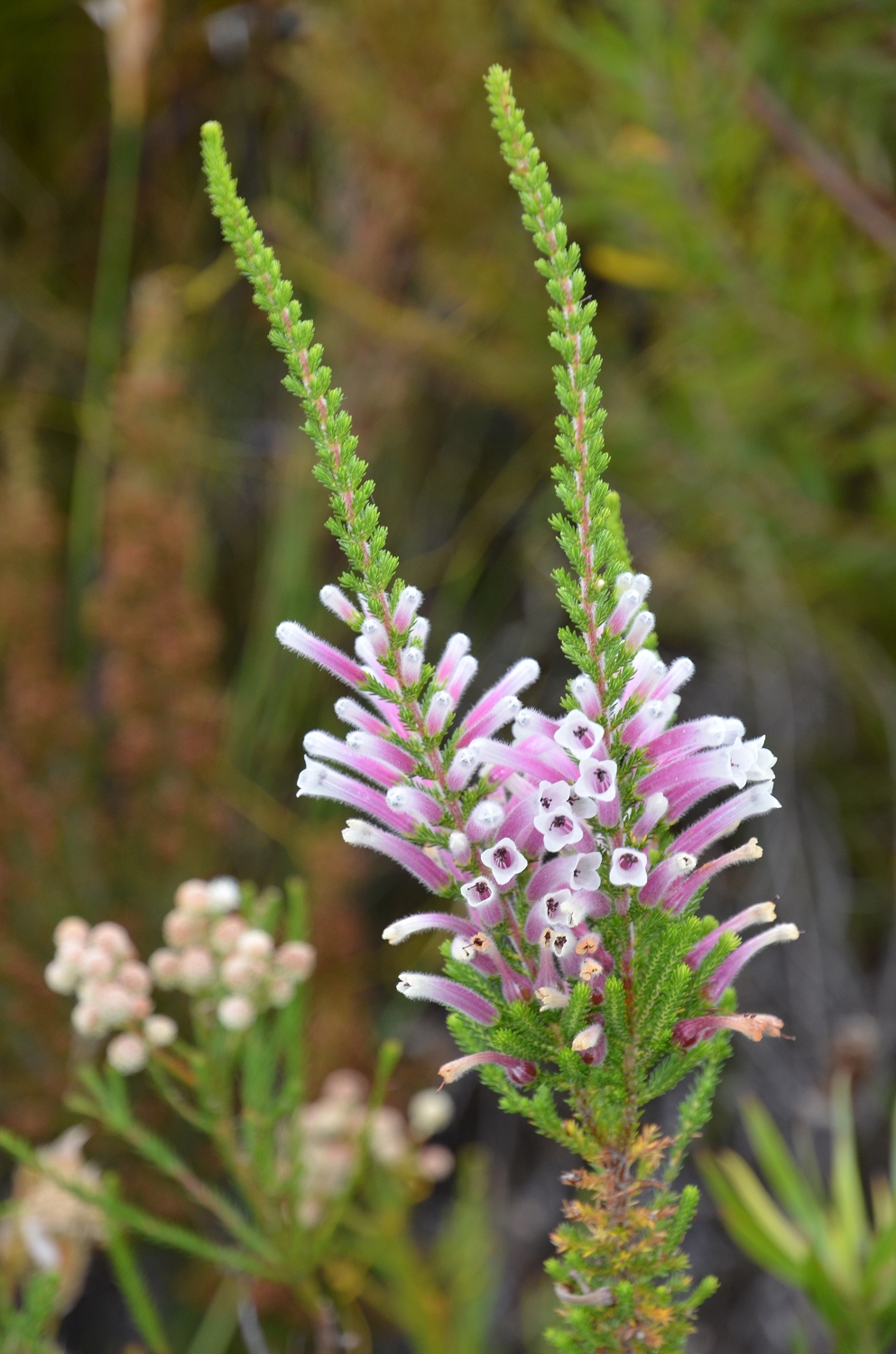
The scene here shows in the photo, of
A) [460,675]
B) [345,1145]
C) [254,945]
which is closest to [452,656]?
[460,675]

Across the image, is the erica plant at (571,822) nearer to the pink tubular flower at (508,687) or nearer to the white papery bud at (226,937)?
the pink tubular flower at (508,687)

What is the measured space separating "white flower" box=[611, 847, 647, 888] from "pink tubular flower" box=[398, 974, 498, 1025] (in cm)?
9

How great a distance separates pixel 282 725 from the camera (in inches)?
55.9

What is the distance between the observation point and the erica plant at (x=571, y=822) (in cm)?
39

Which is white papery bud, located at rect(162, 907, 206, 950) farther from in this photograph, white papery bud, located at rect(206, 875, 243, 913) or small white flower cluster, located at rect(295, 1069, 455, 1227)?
small white flower cluster, located at rect(295, 1069, 455, 1227)

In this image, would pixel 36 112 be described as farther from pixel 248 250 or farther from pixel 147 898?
pixel 248 250

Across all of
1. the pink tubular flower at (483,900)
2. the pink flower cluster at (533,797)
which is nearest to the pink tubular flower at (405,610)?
the pink flower cluster at (533,797)

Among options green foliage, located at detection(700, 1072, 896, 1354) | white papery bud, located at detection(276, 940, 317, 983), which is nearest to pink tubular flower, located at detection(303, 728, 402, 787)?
white papery bud, located at detection(276, 940, 317, 983)

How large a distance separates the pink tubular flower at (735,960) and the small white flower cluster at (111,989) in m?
0.36

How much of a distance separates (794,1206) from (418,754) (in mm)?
636

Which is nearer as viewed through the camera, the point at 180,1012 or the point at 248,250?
the point at 248,250

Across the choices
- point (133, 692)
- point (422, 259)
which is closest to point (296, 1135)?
point (133, 692)

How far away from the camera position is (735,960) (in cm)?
48

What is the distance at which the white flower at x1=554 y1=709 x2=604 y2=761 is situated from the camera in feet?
1.32
